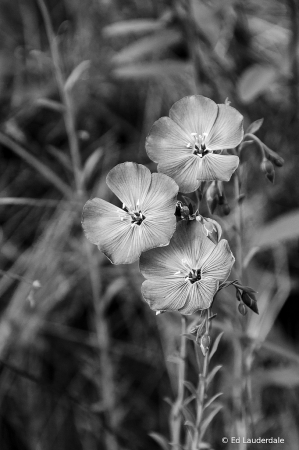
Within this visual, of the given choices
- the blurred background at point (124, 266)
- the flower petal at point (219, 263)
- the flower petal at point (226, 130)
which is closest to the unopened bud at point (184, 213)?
the flower petal at point (219, 263)

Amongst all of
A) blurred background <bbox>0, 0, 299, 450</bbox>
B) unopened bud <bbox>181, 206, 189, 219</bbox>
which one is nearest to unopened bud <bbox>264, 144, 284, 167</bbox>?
unopened bud <bbox>181, 206, 189, 219</bbox>

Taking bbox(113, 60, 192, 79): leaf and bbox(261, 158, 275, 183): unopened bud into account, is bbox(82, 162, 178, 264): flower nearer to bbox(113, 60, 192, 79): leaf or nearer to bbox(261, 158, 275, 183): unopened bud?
bbox(261, 158, 275, 183): unopened bud

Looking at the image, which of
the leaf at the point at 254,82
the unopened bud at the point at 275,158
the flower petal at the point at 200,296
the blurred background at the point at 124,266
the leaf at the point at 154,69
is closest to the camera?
the flower petal at the point at 200,296

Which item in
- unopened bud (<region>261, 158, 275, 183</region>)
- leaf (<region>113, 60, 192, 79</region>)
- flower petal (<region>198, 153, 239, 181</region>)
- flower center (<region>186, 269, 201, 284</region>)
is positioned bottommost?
flower center (<region>186, 269, 201, 284</region>)

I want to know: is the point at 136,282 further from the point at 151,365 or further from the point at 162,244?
the point at 162,244

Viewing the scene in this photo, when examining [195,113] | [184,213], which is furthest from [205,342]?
[195,113]

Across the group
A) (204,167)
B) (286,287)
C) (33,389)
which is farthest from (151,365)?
(204,167)

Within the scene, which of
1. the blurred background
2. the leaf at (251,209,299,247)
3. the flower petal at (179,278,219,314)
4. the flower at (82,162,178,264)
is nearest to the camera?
the flower petal at (179,278,219,314)

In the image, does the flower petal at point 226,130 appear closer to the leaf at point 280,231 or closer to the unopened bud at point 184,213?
the unopened bud at point 184,213
